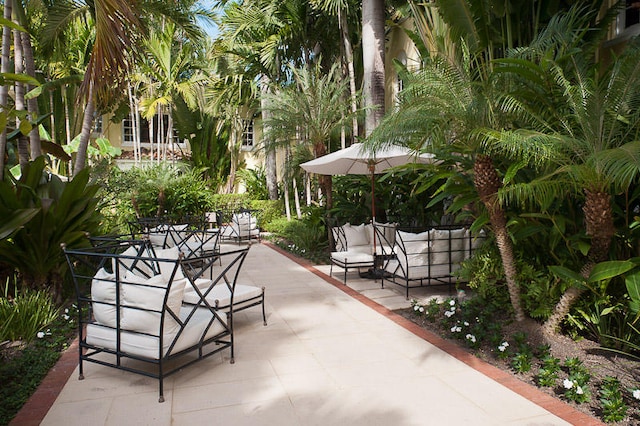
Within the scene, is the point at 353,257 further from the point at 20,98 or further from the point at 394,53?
the point at 394,53

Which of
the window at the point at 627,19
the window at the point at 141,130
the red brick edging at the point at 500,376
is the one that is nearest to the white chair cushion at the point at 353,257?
the red brick edging at the point at 500,376

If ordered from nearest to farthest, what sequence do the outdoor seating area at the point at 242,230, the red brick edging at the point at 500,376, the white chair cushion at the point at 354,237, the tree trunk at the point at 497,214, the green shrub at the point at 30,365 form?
the red brick edging at the point at 500,376 < the green shrub at the point at 30,365 < the tree trunk at the point at 497,214 < the white chair cushion at the point at 354,237 < the outdoor seating area at the point at 242,230

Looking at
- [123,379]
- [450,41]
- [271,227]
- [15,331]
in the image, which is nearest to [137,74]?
[271,227]

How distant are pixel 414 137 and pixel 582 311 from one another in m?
2.27

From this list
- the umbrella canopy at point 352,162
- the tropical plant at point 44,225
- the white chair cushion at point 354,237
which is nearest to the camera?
the tropical plant at point 44,225

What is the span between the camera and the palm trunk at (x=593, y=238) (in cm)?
373

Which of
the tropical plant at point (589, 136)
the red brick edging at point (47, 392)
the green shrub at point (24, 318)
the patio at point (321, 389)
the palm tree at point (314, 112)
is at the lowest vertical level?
the patio at point (321, 389)

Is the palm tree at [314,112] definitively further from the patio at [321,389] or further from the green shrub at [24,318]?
the green shrub at [24,318]

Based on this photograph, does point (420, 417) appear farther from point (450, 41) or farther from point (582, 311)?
point (450, 41)

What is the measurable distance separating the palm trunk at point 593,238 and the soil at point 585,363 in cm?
18

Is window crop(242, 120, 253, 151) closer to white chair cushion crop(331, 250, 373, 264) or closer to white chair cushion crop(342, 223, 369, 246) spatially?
white chair cushion crop(342, 223, 369, 246)

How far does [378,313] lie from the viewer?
578 centimetres

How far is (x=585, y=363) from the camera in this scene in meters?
3.84

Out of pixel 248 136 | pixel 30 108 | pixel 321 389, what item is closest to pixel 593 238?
pixel 321 389
